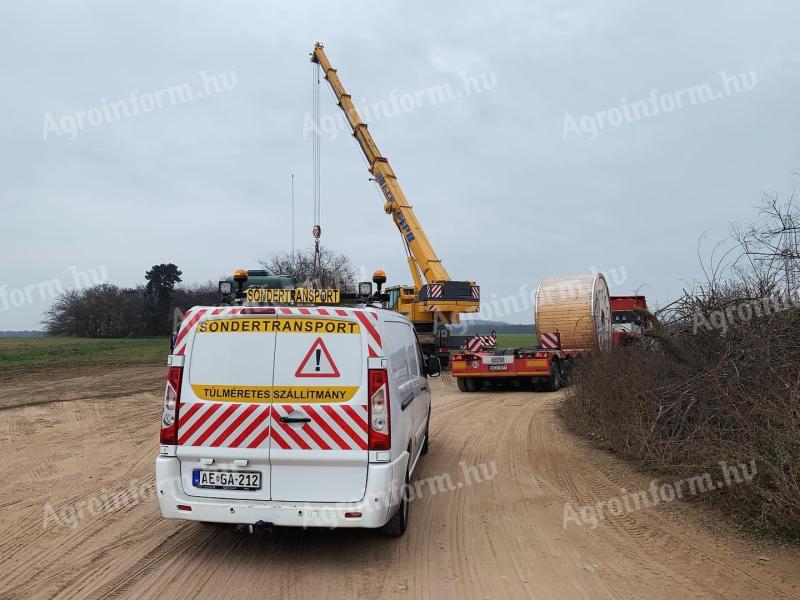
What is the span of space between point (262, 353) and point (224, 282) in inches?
78.0

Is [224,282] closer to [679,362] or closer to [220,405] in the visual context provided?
[220,405]

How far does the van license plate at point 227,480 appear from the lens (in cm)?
472

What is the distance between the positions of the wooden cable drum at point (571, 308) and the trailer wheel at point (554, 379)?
97cm

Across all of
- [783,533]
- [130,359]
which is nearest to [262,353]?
[783,533]

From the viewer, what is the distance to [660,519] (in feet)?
18.9

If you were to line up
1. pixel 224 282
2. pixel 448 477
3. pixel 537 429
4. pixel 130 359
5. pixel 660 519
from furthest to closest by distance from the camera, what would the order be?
pixel 130 359, pixel 537 429, pixel 448 477, pixel 224 282, pixel 660 519

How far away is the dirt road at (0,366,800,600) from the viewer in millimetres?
4305

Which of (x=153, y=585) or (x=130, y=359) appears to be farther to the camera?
(x=130, y=359)

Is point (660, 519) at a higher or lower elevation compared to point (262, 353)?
lower

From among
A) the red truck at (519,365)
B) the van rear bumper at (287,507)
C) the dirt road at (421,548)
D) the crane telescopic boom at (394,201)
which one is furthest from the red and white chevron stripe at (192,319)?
the crane telescopic boom at (394,201)

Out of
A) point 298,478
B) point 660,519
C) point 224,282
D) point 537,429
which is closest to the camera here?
point 298,478

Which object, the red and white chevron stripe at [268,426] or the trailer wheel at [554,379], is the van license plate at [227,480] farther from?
the trailer wheel at [554,379]

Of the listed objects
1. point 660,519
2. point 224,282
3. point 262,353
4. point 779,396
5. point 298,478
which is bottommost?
point 660,519

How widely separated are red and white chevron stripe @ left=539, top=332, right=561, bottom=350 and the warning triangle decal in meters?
13.0
